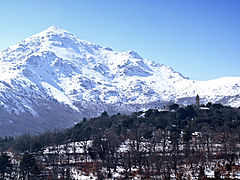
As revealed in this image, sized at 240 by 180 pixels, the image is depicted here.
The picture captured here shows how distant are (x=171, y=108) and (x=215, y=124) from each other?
29.5 metres

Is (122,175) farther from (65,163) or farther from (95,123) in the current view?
(95,123)

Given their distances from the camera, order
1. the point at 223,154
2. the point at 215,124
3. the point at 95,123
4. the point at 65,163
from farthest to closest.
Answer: the point at 95,123 < the point at 215,124 < the point at 65,163 < the point at 223,154

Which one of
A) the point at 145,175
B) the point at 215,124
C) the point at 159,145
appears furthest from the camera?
the point at 215,124

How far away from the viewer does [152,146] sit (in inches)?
3174

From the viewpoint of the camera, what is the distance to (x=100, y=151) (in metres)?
74.4

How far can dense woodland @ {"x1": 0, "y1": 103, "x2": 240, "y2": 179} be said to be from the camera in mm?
60441

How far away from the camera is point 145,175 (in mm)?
57906

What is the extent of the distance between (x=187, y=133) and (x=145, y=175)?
21662mm

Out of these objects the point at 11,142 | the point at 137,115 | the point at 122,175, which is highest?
the point at 137,115

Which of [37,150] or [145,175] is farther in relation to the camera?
[37,150]

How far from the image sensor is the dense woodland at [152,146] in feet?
198

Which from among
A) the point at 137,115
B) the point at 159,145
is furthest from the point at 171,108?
the point at 159,145

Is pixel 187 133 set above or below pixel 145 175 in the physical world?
above

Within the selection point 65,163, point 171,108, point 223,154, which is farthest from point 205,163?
point 171,108
